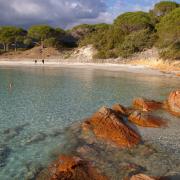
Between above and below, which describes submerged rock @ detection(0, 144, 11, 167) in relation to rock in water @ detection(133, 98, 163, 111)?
below

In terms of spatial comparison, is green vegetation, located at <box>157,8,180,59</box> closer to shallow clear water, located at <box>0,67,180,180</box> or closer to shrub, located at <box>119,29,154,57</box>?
shrub, located at <box>119,29,154,57</box>

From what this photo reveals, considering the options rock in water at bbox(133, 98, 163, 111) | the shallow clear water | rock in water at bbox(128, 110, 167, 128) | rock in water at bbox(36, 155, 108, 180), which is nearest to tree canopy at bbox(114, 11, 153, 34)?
the shallow clear water

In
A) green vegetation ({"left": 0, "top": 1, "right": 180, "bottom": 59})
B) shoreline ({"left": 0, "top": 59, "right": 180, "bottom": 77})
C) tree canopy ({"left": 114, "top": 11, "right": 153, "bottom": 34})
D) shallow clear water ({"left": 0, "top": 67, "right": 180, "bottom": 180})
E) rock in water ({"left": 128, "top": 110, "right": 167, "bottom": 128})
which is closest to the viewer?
shallow clear water ({"left": 0, "top": 67, "right": 180, "bottom": 180})

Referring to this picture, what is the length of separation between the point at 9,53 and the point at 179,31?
50.5 metres

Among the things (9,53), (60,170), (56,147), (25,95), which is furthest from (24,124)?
(9,53)

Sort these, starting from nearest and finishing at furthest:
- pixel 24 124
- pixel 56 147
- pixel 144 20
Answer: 1. pixel 56 147
2. pixel 24 124
3. pixel 144 20

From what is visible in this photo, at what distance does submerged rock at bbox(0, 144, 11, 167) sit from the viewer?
10.1m

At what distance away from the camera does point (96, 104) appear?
66.6 ft

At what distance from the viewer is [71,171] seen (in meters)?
9.10

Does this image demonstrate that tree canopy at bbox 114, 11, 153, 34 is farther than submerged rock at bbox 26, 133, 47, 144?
Yes

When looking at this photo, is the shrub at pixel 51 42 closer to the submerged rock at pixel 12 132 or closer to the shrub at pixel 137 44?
the shrub at pixel 137 44

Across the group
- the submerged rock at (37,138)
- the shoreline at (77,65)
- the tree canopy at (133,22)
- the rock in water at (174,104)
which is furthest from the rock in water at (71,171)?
the tree canopy at (133,22)

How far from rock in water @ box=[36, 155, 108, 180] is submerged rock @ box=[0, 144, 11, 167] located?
1649 mm

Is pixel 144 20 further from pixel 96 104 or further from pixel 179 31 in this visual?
pixel 96 104
